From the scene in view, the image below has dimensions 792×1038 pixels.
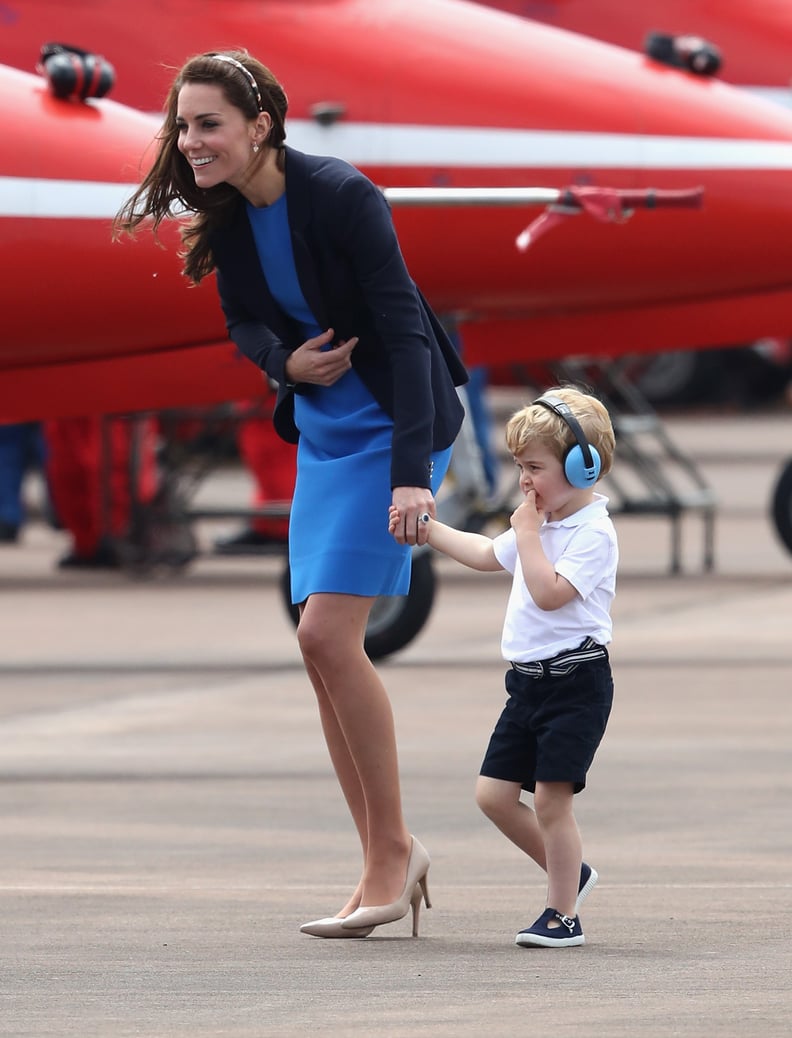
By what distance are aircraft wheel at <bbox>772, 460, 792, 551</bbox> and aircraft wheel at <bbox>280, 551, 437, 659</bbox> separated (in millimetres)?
4100

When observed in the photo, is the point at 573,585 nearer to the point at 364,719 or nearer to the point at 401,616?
the point at 364,719

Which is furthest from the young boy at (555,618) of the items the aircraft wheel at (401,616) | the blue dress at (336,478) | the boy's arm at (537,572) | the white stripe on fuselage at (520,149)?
the white stripe on fuselage at (520,149)

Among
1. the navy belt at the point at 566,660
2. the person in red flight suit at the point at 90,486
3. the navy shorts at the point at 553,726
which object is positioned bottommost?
the person in red flight suit at the point at 90,486

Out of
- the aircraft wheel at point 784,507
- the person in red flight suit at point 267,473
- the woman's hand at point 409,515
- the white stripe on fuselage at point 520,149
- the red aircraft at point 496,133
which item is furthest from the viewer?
the person in red flight suit at point 267,473

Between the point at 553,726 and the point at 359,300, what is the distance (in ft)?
3.23

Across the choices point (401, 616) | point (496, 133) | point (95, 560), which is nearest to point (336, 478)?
point (401, 616)

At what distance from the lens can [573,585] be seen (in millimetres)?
5109

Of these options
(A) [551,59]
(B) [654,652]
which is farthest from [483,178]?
(B) [654,652]

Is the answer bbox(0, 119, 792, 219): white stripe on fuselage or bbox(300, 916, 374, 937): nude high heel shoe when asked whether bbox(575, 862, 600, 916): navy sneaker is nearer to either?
bbox(300, 916, 374, 937): nude high heel shoe

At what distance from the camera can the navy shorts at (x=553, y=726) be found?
16.8ft

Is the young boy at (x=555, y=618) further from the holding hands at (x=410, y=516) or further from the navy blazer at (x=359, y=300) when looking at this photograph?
the navy blazer at (x=359, y=300)

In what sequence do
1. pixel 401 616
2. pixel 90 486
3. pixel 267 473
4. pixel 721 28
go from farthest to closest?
1. pixel 267 473
2. pixel 90 486
3. pixel 721 28
4. pixel 401 616

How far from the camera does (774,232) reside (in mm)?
11648

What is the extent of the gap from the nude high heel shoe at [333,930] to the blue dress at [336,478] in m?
0.68
